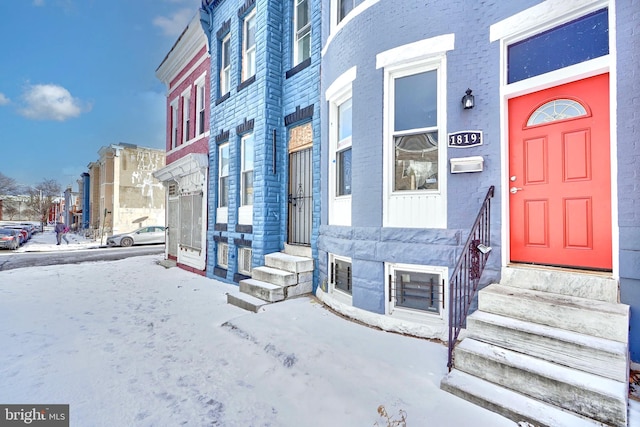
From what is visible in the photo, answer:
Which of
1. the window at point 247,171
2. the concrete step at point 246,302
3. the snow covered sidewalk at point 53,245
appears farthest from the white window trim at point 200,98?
the snow covered sidewalk at point 53,245

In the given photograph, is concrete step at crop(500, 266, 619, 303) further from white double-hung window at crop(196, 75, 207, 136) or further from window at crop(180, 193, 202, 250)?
white double-hung window at crop(196, 75, 207, 136)

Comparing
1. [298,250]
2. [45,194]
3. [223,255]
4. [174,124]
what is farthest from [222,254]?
[45,194]

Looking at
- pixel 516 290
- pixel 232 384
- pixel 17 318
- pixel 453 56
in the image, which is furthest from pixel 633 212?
pixel 17 318

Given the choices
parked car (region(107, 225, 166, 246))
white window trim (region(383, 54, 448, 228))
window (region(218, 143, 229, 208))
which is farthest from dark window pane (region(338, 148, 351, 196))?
parked car (region(107, 225, 166, 246))

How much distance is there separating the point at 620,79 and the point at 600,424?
3.15 meters

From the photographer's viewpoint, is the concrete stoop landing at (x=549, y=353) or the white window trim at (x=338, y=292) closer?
the concrete stoop landing at (x=549, y=353)

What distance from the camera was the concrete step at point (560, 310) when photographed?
2664 mm

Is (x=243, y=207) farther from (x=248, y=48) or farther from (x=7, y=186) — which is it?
(x=7, y=186)

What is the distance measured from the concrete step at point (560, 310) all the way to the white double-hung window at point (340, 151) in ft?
8.44

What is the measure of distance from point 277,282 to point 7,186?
92.1 meters

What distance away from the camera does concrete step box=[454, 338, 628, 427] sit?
2.22 meters

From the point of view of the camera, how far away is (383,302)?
450 centimetres

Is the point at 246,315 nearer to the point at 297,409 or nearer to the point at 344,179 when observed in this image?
the point at 297,409

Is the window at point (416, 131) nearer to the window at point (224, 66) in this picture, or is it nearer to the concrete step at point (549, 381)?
the concrete step at point (549, 381)
